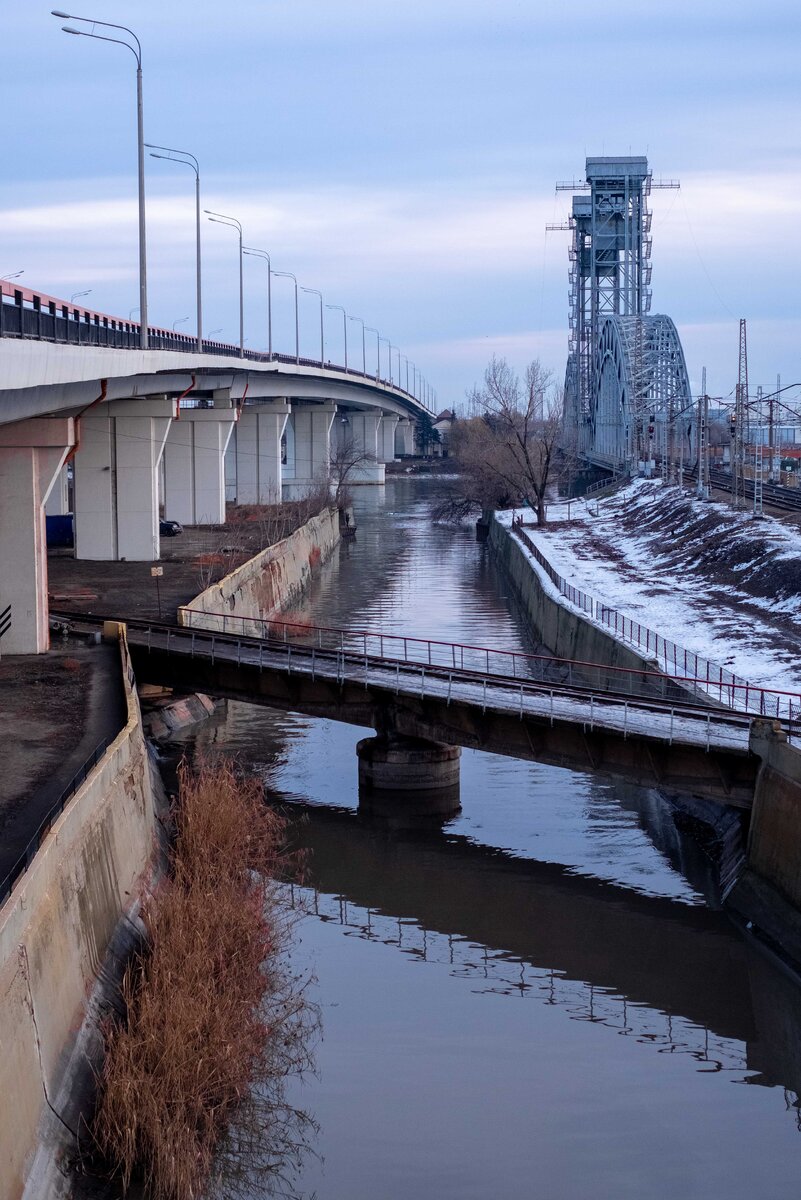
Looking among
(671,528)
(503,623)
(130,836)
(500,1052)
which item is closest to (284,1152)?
(500,1052)

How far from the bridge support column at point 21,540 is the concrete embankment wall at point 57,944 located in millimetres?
11238

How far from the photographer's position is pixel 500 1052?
58.0 feet

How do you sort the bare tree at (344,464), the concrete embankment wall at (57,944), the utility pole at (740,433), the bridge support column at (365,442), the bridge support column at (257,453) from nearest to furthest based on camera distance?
the concrete embankment wall at (57,944) → the utility pole at (740,433) → the bridge support column at (257,453) → the bare tree at (344,464) → the bridge support column at (365,442)

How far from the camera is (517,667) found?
131ft

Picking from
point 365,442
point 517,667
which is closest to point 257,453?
point 517,667

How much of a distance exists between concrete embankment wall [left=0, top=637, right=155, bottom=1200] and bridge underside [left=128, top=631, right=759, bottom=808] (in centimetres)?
796

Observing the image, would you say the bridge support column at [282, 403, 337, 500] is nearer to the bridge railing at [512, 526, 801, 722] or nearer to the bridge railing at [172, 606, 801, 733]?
the bridge railing at [512, 526, 801, 722]

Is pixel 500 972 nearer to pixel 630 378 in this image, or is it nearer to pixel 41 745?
pixel 41 745

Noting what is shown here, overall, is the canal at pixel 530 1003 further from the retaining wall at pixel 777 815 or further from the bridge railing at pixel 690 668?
the bridge railing at pixel 690 668

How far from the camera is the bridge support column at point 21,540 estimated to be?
101ft

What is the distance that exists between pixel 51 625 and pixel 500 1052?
19.4 metres

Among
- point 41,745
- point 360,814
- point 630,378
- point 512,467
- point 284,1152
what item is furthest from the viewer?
point 630,378

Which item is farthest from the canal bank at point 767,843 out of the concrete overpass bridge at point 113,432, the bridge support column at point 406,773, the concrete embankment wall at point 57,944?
the concrete overpass bridge at point 113,432

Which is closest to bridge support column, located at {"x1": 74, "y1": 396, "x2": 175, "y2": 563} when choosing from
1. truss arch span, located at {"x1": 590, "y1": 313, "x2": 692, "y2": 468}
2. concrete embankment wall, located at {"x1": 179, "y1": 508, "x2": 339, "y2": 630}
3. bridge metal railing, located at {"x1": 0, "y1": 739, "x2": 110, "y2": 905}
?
concrete embankment wall, located at {"x1": 179, "y1": 508, "x2": 339, "y2": 630}
